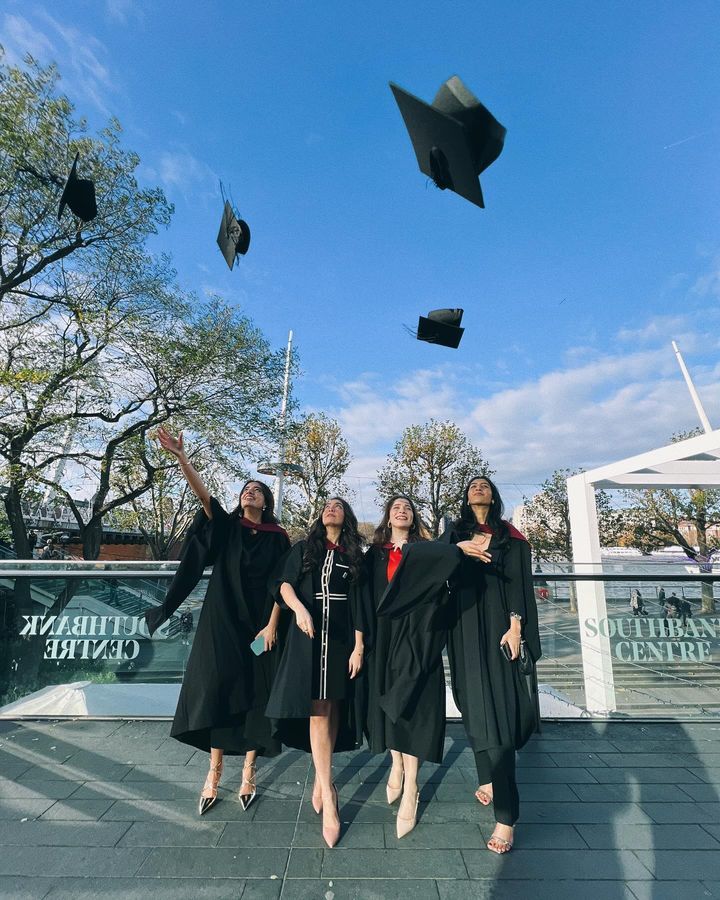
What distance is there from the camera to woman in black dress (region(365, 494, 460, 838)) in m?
2.45

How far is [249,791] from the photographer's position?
2.62 meters

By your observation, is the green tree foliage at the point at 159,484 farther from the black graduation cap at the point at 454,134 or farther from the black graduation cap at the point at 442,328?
the black graduation cap at the point at 454,134

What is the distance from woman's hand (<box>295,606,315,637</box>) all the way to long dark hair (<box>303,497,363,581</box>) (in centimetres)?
22

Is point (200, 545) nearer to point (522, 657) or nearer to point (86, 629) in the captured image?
point (522, 657)

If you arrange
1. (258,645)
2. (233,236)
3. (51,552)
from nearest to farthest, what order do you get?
(258,645), (233,236), (51,552)

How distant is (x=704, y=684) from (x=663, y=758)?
125 centimetres

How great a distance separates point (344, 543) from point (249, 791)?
1434 millimetres

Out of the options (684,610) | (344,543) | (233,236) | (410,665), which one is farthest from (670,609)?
(233,236)

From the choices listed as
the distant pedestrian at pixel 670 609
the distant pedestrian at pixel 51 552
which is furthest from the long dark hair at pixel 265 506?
the distant pedestrian at pixel 51 552

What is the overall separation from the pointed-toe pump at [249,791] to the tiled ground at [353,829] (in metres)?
0.05

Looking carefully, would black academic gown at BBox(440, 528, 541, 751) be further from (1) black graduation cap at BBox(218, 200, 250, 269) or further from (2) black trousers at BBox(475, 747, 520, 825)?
(1) black graduation cap at BBox(218, 200, 250, 269)

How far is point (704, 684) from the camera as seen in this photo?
412 centimetres

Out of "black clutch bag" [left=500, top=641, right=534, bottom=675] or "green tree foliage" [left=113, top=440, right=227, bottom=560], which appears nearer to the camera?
"black clutch bag" [left=500, top=641, right=534, bottom=675]

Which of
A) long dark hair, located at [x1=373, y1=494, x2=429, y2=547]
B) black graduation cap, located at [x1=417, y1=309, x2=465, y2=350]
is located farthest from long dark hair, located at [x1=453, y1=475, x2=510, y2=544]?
black graduation cap, located at [x1=417, y1=309, x2=465, y2=350]
